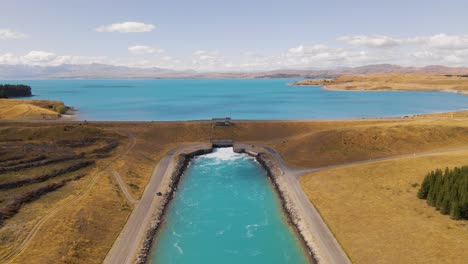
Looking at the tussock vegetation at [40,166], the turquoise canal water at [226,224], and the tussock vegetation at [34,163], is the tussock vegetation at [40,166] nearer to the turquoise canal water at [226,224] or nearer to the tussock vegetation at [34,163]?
the tussock vegetation at [34,163]

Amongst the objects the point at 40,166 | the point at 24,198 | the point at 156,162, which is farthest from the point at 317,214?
the point at 40,166

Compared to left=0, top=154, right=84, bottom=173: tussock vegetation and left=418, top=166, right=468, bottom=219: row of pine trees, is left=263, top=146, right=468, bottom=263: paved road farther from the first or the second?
left=0, top=154, right=84, bottom=173: tussock vegetation

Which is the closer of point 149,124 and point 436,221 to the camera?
point 436,221

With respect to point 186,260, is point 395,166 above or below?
above

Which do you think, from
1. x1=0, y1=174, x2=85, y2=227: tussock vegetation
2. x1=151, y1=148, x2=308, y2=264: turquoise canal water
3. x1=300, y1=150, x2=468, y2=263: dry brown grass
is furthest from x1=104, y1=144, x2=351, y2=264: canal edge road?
x1=0, y1=174, x2=85, y2=227: tussock vegetation

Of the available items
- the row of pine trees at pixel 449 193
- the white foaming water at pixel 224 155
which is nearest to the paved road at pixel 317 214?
the white foaming water at pixel 224 155

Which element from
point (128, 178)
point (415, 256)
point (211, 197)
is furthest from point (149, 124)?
point (415, 256)

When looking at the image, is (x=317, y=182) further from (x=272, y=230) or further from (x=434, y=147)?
(x=434, y=147)
